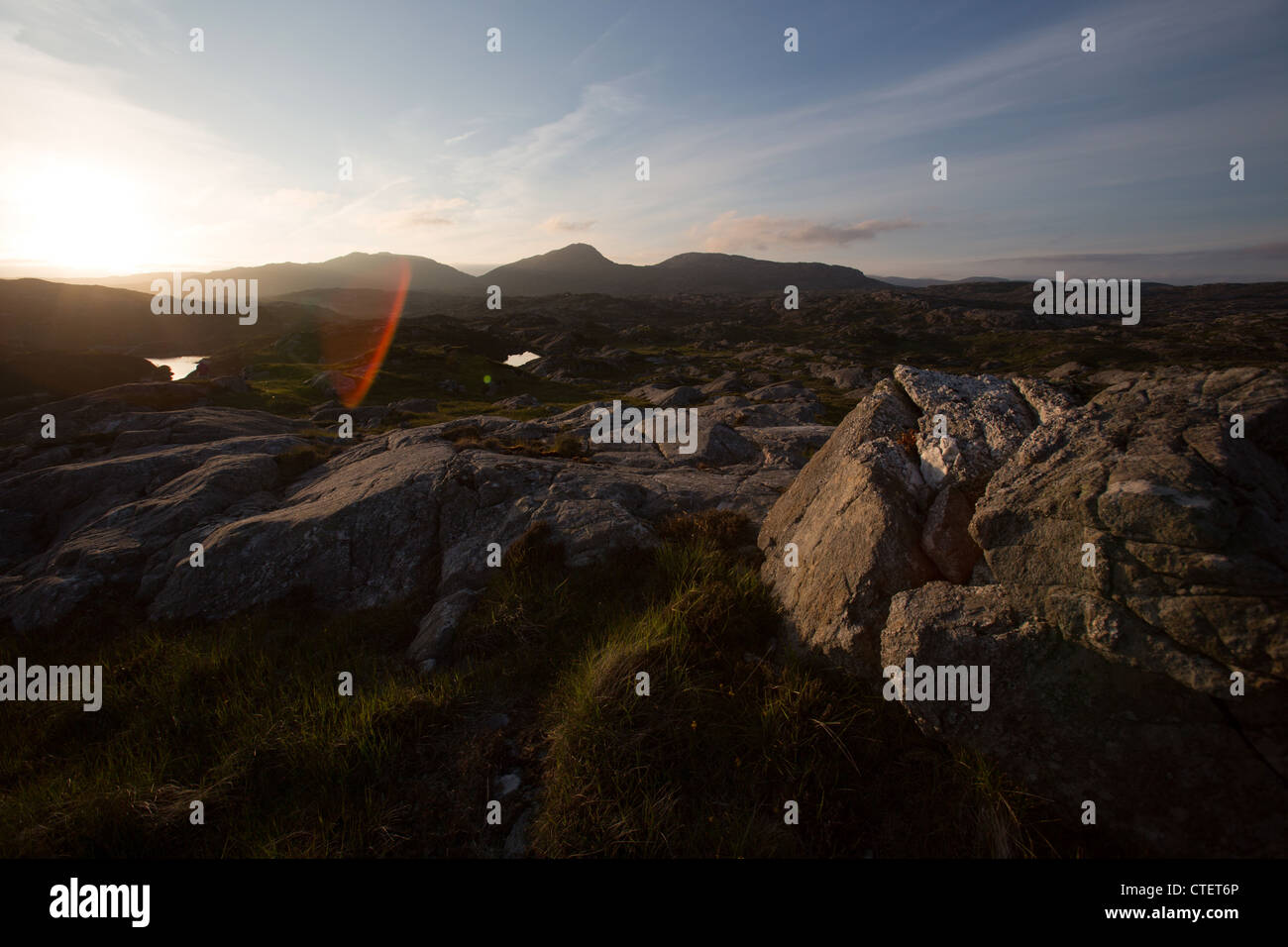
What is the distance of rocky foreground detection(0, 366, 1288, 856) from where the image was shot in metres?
4.60

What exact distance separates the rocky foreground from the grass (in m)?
0.70

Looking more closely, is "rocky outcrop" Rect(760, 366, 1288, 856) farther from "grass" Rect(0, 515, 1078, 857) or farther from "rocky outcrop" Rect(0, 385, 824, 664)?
"rocky outcrop" Rect(0, 385, 824, 664)

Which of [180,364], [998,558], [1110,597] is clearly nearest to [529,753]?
[998,558]

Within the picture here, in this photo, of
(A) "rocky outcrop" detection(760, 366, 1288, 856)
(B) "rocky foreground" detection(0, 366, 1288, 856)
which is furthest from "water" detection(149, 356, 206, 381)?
(A) "rocky outcrop" detection(760, 366, 1288, 856)

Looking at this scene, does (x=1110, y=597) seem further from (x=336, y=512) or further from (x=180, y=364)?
(x=180, y=364)

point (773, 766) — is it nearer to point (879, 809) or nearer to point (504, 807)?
point (879, 809)

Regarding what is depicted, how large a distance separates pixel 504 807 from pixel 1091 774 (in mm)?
6117

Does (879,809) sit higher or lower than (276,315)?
lower

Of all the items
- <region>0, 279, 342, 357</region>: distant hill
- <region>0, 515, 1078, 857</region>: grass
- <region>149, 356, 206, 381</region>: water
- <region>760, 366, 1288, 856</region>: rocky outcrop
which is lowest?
<region>0, 515, 1078, 857</region>: grass

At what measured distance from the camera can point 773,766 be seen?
19.0 ft

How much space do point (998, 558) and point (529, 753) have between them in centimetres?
621

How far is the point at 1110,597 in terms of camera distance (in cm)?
511

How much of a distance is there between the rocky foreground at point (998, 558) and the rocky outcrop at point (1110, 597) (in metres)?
0.02
